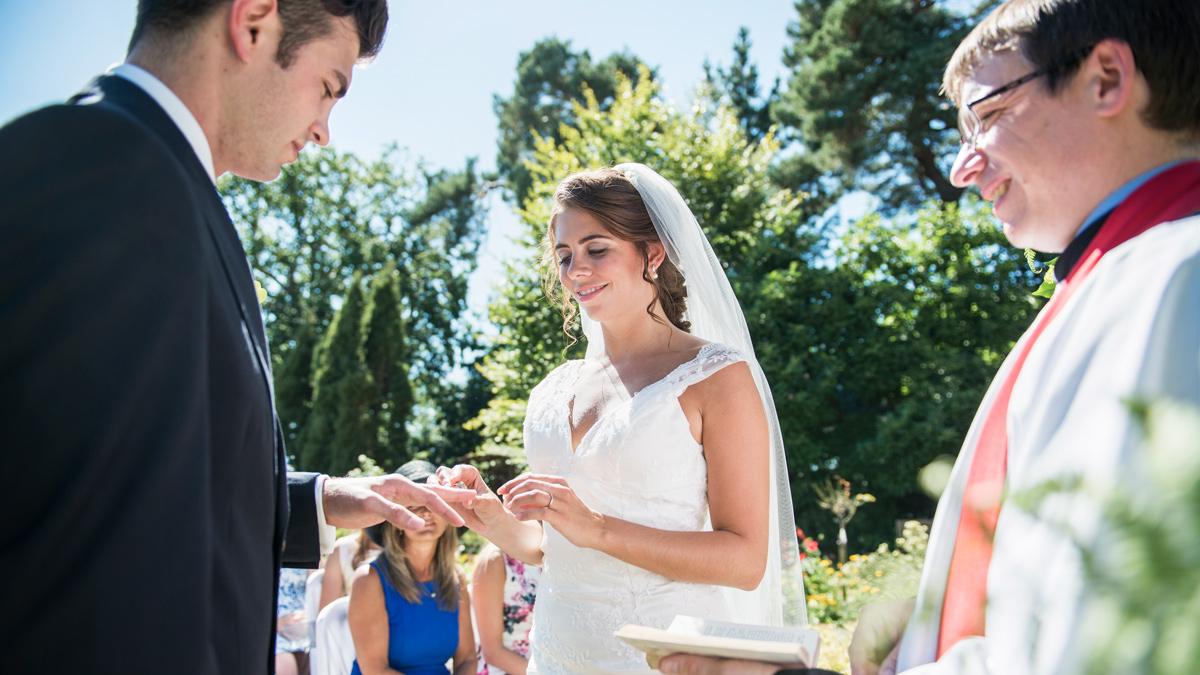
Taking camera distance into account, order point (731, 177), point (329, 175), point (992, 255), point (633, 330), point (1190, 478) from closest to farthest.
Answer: point (1190, 478) → point (633, 330) → point (731, 177) → point (992, 255) → point (329, 175)

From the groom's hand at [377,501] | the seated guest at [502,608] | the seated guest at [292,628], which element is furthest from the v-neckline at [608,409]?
the seated guest at [292,628]

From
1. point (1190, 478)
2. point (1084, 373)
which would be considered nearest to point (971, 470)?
point (1084, 373)

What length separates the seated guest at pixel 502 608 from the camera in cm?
507

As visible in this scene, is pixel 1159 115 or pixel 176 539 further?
pixel 1159 115

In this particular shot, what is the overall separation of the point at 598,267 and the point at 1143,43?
6.29 ft

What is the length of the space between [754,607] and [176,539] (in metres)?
2.17

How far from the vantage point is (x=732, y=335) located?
3381mm

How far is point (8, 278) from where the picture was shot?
125 cm

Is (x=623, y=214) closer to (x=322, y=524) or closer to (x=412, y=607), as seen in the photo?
(x=322, y=524)

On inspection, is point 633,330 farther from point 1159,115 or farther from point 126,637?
point 126,637

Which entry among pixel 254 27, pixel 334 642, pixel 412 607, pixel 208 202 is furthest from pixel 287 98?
pixel 334 642

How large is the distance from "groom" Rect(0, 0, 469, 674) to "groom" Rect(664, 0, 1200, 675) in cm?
80

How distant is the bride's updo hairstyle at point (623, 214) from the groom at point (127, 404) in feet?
5.52

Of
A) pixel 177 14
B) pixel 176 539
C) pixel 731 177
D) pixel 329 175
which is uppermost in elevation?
pixel 329 175
